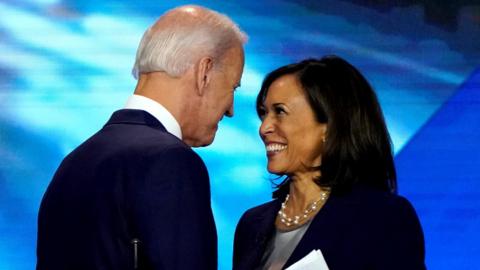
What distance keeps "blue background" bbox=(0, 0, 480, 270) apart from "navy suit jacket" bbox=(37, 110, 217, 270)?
69.0 inches

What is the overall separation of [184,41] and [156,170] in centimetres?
28

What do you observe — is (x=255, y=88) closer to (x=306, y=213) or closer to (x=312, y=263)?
(x=306, y=213)

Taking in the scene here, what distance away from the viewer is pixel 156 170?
1.68 metres

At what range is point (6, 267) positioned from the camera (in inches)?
138

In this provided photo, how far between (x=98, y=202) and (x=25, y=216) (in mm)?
1861

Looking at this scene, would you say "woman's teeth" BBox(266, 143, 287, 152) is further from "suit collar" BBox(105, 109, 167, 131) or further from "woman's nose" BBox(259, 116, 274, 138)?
"suit collar" BBox(105, 109, 167, 131)

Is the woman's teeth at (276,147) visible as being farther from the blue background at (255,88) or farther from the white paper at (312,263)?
the blue background at (255,88)

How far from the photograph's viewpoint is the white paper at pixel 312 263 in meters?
2.21

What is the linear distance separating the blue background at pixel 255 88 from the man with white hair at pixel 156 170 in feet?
5.24

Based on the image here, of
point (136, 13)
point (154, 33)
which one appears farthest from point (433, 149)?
point (154, 33)

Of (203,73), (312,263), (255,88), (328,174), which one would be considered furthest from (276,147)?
(255,88)

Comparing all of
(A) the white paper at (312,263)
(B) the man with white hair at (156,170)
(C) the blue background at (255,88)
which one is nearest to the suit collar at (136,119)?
(B) the man with white hair at (156,170)

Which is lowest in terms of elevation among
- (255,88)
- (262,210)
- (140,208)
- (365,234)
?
(140,208)

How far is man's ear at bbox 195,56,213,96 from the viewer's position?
72.2 inches
